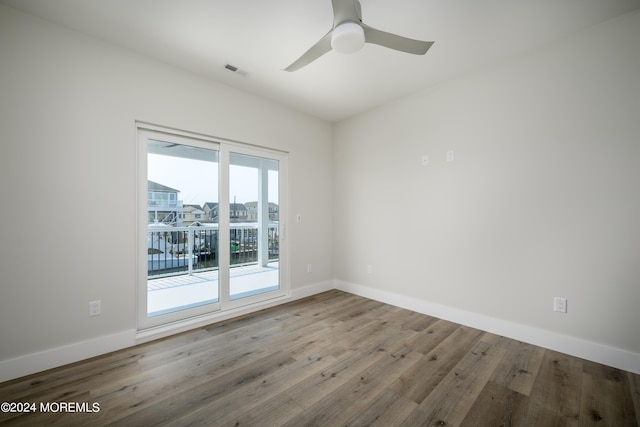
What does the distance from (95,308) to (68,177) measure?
3.75 ft

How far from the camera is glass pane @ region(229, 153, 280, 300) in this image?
335cm

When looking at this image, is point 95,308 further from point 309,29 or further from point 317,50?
point 309,29

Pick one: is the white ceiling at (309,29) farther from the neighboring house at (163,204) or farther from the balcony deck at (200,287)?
the balcony deck at (200,287)

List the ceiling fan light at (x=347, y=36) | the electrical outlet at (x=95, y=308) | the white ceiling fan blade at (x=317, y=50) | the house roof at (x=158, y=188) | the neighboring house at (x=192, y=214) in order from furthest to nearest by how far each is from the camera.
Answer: the neighboring house at (x=192, y=214), the house roof at (x=158, y=188), the electrical outlet at (x=95, y=308), the white ceiling fan blade at (x=317, y=50), the ceiling fan light at (x=347, y=36)

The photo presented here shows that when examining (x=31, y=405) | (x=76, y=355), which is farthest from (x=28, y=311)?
(x=31, y=405)

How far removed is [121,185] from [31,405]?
1678mm

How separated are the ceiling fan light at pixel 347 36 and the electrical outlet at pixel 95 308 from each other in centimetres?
288

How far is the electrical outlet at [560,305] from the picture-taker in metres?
2.39

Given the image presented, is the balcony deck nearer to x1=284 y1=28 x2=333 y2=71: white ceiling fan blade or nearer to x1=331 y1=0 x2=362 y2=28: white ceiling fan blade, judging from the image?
x1=284 y1=28 x2=333 y2=71: white ceiling fan blade

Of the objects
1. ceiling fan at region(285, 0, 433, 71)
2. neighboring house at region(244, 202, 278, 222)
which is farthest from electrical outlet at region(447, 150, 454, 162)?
neighboring house at region(244, 202, 278, 222)

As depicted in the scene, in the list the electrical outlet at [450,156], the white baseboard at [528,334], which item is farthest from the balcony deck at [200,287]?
the electrical outlet at [450,156]

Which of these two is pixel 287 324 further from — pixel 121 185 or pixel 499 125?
pixel 499 125

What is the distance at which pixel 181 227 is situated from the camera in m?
2.96

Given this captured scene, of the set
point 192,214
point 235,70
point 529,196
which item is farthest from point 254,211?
point 529,196
